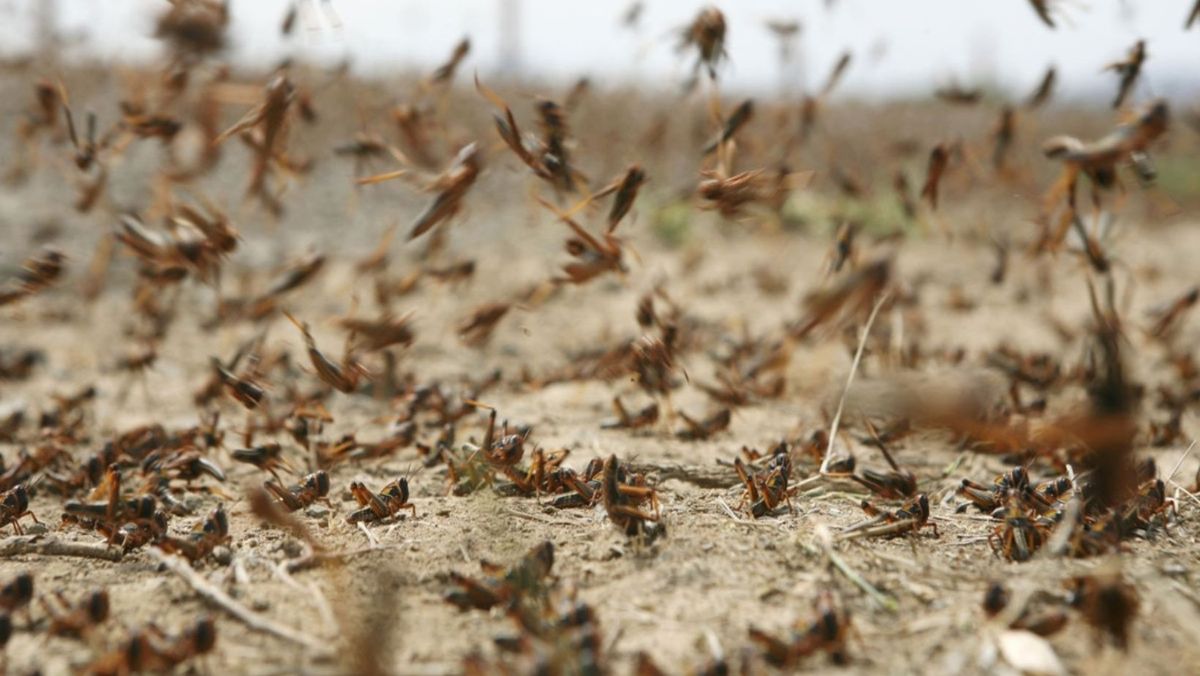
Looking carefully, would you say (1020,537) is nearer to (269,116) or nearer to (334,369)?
(334,369)

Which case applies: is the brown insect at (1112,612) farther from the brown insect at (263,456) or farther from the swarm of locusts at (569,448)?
the brown insect at (263,456)

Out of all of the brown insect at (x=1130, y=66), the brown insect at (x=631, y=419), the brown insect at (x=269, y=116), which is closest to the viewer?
the brown insect at (x=269, y=116)

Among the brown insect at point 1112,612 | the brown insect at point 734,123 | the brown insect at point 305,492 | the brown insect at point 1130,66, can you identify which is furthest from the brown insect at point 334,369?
the brown insect at point 1130,66

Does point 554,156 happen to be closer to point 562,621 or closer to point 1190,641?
point 562,621

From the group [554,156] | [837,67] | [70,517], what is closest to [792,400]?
[837,67]

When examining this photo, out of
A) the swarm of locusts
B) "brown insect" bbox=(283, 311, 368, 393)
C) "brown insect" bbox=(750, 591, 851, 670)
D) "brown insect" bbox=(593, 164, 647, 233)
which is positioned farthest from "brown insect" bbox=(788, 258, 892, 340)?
"brown insect" bbox=(283, 311, 368, 393)

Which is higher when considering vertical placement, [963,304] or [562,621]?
[562,621]
